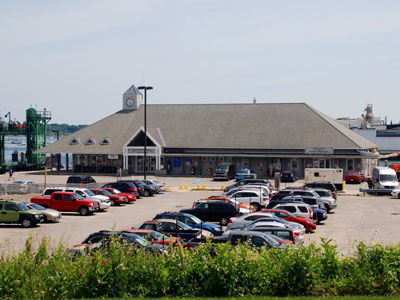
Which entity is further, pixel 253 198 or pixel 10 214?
pixel 253 198

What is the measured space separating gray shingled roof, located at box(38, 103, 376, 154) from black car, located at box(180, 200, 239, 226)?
117 feet

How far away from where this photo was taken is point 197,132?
74250mm

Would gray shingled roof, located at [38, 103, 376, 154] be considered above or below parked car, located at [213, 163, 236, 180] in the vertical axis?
above

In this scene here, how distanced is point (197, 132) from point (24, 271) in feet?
196

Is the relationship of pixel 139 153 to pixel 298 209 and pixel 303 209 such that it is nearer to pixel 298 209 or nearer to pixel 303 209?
pixel 298 209

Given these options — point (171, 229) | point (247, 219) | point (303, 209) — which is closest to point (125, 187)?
point (303, 209)

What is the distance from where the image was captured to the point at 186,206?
42156 millimetres

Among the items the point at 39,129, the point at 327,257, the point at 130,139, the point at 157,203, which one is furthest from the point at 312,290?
the point at 39,129

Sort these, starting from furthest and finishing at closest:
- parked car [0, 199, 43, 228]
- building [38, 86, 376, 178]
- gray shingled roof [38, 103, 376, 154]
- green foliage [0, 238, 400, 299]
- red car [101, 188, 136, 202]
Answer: gray shingled roof [38, 103, 376, 154], building [38, 86, 376, 178], red car [101, 188, 136, 202], parked car [0, 199, 43, 228], green foliage [0, 238, 400, 299]

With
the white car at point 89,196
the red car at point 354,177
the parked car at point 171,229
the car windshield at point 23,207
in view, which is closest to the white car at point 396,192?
the red car at point 354,177

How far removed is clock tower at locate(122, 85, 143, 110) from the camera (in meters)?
82.9

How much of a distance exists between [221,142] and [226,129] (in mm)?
3511

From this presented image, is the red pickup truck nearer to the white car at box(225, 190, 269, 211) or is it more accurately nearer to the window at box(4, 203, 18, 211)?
the window at box(4, 203, 18, 211)

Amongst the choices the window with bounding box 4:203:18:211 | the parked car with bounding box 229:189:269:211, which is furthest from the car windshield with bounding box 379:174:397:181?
the window with bounding box 4:203:18:211
